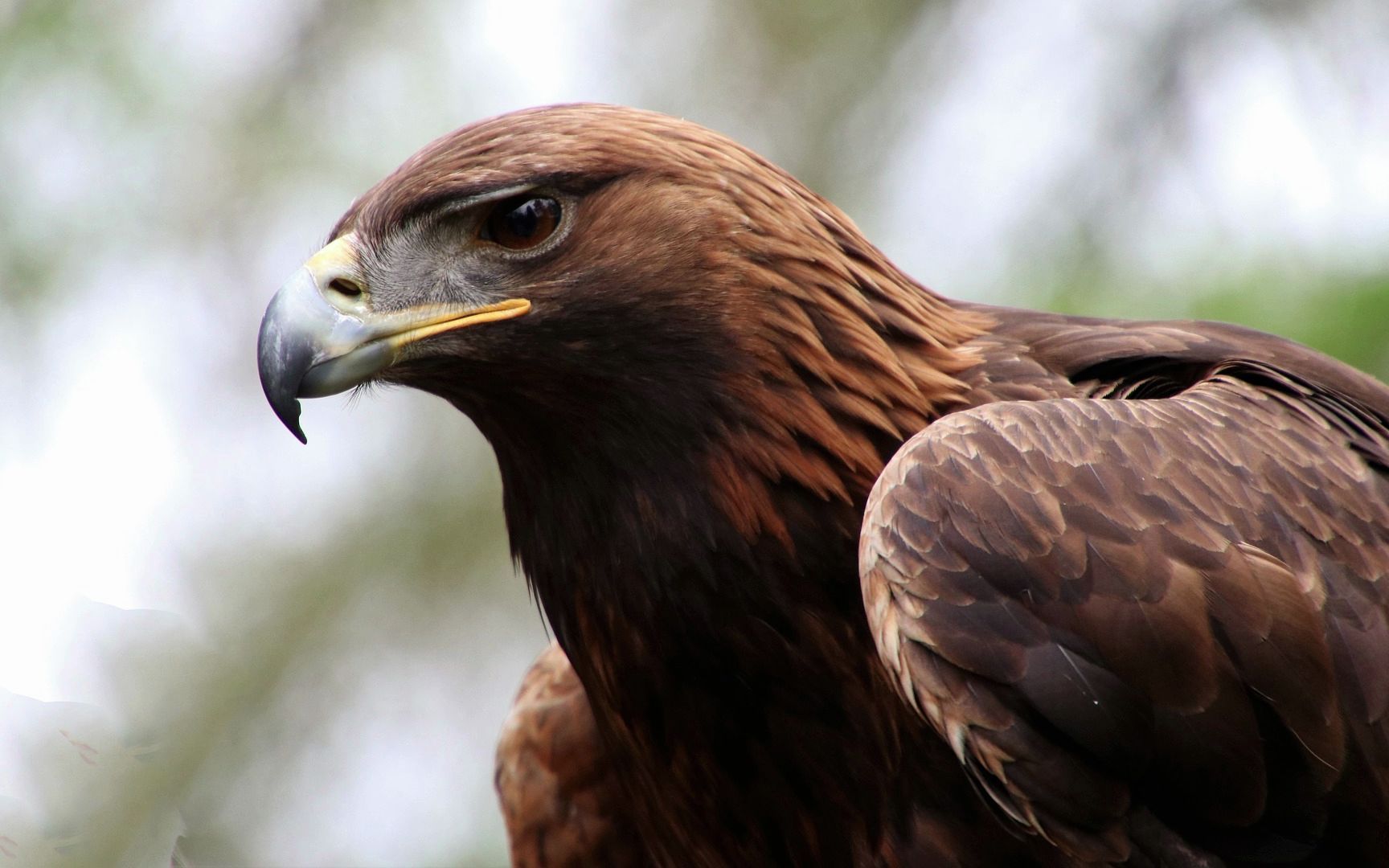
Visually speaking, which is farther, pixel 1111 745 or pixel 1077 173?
pixel 1077 173

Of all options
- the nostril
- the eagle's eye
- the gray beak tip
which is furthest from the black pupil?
the gray beak tip

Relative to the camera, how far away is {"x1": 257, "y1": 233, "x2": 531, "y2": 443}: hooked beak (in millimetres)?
3057

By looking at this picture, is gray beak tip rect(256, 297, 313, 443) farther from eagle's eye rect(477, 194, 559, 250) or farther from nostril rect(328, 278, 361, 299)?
eagle's eye rect(477, 194, 559, 250)

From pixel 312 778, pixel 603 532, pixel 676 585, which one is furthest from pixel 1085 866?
pixel 312 778

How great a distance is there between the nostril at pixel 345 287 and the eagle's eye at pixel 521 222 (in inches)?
10.8

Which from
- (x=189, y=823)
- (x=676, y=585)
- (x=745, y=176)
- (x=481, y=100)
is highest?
(x=481, y=100)

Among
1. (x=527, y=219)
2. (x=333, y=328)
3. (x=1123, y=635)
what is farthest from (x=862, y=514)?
(x=333, y=328)

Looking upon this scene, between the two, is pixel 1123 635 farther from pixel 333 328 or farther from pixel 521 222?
pixel 333 328

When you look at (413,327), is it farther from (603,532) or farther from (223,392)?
(223,392)

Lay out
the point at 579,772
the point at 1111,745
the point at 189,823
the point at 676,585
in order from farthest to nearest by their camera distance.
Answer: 1. the point at 579,772
2. the point at 189,823
3. the point at 676,585
4. the point at 1111,745

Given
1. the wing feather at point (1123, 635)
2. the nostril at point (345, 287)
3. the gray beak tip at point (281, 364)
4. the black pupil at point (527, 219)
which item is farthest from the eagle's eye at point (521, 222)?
the wing feather at point (1123, 635)

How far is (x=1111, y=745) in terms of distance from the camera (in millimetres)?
2732

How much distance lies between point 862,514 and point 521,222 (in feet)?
2.99

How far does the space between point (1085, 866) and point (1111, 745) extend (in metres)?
0.22
